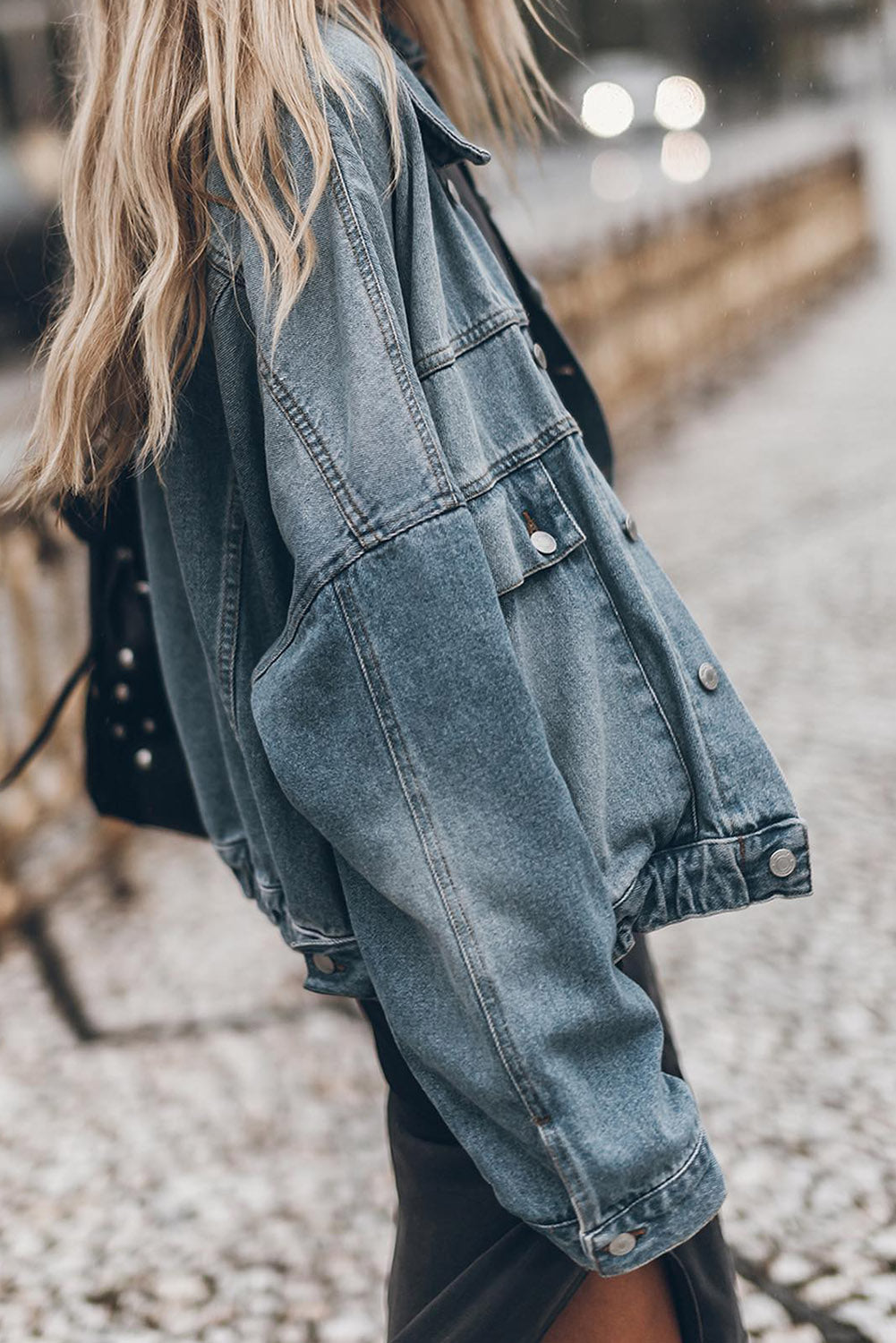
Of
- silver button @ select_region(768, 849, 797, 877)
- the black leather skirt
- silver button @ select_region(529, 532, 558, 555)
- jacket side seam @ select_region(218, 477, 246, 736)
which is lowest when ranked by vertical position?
the black leather skirt

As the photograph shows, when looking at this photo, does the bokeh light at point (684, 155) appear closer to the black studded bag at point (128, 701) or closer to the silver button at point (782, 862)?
the black studded bag at point (128, 701)

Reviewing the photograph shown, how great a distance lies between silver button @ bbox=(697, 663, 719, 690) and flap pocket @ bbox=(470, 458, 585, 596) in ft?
0.56

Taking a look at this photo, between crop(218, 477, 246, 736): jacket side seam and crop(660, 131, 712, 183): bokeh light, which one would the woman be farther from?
crop(660, 131, 712, 183): bokeh light

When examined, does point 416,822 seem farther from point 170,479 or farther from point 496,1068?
point 170,479

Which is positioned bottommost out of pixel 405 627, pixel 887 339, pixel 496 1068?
pixel 887 339

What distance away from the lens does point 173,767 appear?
62.1 inches

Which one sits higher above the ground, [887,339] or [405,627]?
[405,627]

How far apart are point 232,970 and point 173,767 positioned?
1484 millimetres

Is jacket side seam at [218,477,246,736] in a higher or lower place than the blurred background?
higher

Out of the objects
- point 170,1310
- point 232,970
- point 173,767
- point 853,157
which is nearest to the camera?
point 173,767

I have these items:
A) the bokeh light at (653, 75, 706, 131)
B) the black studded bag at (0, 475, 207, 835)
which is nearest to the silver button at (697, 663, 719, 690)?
the black studded bag at (0, 475, 207, 835)

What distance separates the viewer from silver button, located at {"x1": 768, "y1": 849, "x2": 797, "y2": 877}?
1.13 meters

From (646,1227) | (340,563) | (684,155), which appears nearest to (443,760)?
(340,563)

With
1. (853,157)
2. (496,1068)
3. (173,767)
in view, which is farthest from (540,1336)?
(853,157)
